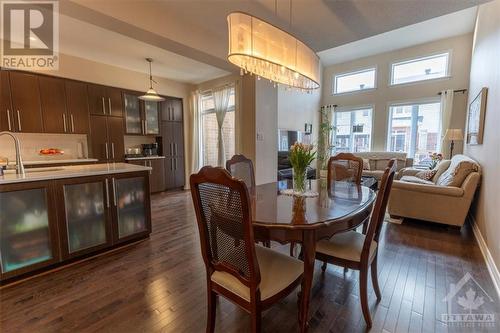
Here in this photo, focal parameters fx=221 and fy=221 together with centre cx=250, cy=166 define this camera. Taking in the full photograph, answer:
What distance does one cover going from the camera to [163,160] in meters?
5.24

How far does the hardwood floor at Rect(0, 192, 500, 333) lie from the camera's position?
57.2 inches

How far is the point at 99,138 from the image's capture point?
13.9 ft

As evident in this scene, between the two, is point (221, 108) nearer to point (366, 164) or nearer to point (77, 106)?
point (77, 106)

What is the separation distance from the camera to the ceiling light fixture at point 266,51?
167 centimetres

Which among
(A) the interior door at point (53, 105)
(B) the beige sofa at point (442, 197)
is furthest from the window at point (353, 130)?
(A) the interior door at point (53, 105)

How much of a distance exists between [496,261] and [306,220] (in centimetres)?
202

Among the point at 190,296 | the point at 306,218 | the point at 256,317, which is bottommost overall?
the point at 190,296

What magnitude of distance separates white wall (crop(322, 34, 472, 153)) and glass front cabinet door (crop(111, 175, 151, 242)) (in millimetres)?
6371

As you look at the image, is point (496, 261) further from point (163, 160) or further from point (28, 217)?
point (163, 160)

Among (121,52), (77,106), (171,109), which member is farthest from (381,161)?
(77,106)

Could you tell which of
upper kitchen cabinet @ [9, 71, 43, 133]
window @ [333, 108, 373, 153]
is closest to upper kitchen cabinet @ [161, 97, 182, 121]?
upper kitchen cabinet @ [9, 71, 43, 133]

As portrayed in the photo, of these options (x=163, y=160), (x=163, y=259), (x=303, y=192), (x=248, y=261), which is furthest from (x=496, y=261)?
(x=163, y=160)

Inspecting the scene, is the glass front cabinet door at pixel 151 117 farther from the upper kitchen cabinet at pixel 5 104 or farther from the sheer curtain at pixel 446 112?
the sheer curtain at pixel 446 112
